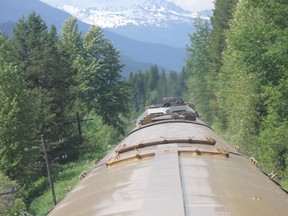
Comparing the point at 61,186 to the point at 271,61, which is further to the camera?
the point at 61,186

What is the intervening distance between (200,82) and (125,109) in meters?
16.0

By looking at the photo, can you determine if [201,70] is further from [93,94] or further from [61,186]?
[61,186]

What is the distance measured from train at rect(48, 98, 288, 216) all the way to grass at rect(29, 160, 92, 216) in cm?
1452

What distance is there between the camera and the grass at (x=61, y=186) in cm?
2414

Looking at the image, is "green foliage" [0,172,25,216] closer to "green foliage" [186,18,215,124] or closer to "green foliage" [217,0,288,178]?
"green foliage" [217,0,288,178]

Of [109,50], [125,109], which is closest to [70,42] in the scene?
[109,50]

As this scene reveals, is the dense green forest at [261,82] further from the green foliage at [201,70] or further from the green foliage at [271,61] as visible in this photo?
the green foliage at [201,70]

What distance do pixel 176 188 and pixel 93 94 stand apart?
44095mm

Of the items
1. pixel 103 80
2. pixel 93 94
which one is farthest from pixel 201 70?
pixel 93 94

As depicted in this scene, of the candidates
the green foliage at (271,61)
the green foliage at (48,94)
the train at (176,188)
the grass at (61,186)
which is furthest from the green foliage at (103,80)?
the train at (176,188)

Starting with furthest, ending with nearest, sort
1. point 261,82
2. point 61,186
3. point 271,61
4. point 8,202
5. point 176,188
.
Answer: point 61,186, point 261,82, point 8,202, point 271,61, point 176,188

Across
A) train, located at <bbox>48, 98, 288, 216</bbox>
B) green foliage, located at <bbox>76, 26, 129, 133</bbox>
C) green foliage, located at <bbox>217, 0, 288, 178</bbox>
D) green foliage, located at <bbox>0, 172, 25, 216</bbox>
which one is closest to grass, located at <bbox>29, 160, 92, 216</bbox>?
green foliage, located at <bbox>0, 172, 25, 216</bbox>

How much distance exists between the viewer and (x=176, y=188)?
14.2 feet

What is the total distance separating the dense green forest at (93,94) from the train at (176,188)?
33.2 feet
